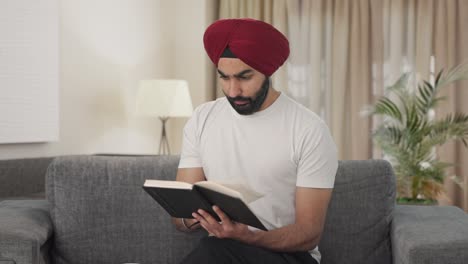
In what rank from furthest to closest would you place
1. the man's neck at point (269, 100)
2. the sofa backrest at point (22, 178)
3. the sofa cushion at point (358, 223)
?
the sofa backrest at point (22, 178)
the sofa cushion at point (358, 223)
the man's neck at point (269, 100)

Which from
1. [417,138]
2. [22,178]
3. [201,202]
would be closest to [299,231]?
[201,202]

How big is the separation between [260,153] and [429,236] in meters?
0.57

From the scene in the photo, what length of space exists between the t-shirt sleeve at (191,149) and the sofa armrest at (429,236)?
694 mm

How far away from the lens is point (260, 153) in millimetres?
2371

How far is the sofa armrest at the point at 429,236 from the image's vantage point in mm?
2186

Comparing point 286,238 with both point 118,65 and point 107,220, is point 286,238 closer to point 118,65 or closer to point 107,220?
point 107,220

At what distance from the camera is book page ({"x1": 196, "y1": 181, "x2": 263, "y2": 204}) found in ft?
6.24

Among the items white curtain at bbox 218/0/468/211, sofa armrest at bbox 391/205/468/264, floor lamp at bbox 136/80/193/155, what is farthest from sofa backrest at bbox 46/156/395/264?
white curtain at bbox 218/0/468/211

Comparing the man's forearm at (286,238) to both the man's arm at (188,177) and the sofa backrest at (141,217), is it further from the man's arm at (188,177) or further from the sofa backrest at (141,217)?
the sofa backrest at (141,217)

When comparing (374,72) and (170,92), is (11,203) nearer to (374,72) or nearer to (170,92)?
(170,92)

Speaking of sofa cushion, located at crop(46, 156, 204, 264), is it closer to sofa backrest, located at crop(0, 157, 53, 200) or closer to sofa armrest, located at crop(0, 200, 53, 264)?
sofa armrest, located at crop(0, 200, 53, 264)

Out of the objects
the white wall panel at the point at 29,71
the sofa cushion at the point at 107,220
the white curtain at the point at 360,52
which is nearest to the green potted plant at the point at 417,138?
the white curtain at the point at 360,52

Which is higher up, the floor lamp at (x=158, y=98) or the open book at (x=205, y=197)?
the floor lamp at (x=158, y=98)

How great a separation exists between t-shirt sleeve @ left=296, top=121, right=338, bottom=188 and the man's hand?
10.1 inches
